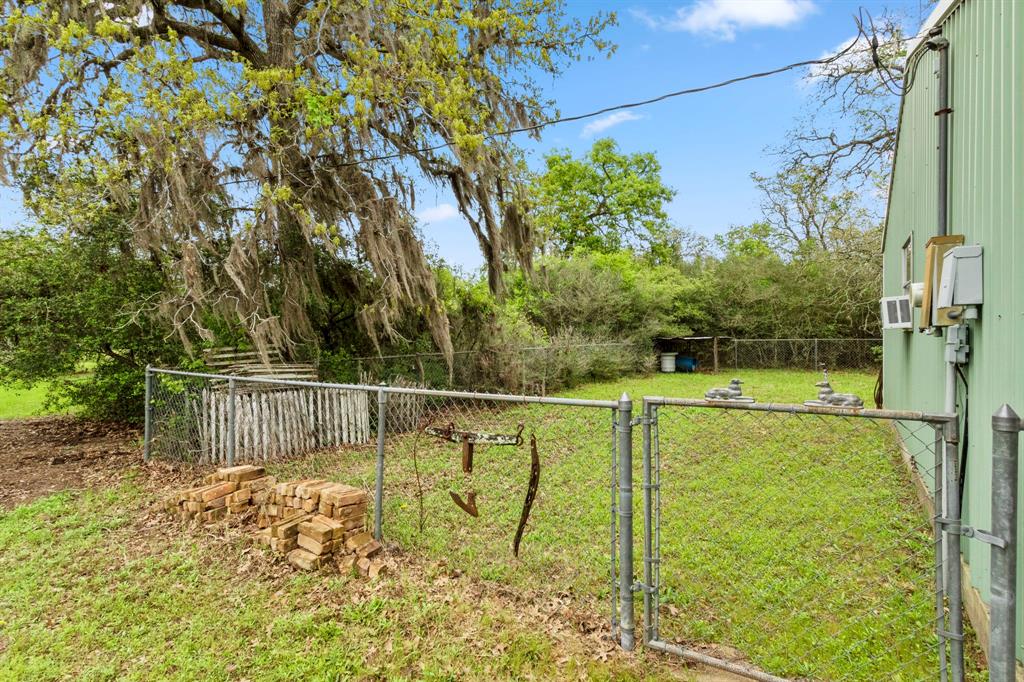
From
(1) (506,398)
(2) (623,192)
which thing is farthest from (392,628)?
(2) (623,192)

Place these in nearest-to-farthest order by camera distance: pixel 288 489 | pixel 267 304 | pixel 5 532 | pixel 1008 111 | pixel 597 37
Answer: pixel 1008 111, pixel 288 489, pixel 5 532, pixel 267 304, pixel 597 37

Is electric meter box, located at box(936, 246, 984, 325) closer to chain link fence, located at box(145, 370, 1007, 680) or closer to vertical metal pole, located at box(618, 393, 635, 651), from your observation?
chain link fence, located at box(145, 370, 1007, 680)

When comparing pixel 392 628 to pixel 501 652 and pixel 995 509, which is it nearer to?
pixel 501 652

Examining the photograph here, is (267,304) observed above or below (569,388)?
above

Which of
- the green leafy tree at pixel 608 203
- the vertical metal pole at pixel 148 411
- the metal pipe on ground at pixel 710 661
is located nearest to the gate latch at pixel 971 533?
the metal pipe on ground at pixel 710 661

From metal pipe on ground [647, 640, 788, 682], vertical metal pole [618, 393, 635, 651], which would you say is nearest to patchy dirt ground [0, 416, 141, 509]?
vertical metal pole [618, 393, 635, 651]

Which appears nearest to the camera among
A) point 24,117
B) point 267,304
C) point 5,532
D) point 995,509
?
point 995,509

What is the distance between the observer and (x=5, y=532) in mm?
4273

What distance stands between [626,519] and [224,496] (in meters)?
3.66

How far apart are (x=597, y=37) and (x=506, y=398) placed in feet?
27.0

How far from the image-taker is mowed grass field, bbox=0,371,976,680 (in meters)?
2.57

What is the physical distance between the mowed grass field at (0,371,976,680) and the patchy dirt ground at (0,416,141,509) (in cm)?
58

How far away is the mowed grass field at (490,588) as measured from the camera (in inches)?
101

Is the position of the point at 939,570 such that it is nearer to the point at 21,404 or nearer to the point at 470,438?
the point at 470,438
